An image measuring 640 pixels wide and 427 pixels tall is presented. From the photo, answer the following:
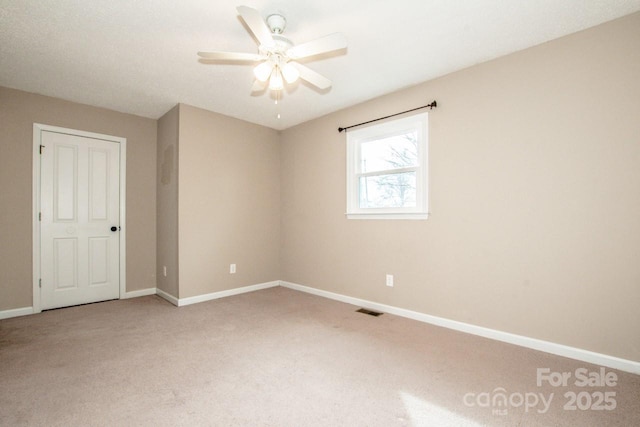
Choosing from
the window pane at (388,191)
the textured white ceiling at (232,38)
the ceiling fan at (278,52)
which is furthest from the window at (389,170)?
the ceiling fan at (278,52)

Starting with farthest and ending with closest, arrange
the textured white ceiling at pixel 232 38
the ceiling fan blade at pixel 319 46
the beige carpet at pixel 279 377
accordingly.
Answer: the textured white ceiling at pixel 232 38, the ceiling fan blade at pixel 319 46, the beige carpet at pixel 279 377

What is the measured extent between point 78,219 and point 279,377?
341 centimetres

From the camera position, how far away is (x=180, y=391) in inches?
70.9

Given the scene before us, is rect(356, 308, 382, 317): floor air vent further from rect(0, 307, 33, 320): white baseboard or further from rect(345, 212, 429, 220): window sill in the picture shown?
rect(0, 307, 33, 320): white baseboard

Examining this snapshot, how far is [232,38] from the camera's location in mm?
2316

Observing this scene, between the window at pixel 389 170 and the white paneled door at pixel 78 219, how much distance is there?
126 inches

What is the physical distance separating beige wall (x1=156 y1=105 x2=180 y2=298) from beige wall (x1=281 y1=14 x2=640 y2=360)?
2541mm

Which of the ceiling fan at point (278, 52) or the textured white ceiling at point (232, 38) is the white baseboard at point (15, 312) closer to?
the textured white ceiling at point (232, 38)

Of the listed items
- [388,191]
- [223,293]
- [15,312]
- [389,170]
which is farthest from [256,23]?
[15,312]

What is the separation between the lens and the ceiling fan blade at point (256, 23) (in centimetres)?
160

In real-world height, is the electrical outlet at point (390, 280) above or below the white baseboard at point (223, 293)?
above

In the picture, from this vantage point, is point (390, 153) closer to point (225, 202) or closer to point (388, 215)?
point (388, 215)

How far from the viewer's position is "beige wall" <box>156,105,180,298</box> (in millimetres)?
3682

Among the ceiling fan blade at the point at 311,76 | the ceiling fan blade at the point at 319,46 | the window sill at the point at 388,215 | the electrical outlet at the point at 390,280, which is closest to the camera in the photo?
the ceiling fan blade at the point at 319,46
